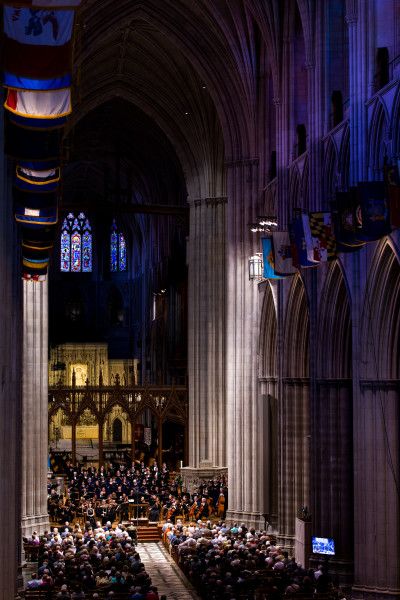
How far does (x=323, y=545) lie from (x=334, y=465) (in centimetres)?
278

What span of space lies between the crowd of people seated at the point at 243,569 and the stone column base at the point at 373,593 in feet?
1.39

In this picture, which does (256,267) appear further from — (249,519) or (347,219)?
(347,219)

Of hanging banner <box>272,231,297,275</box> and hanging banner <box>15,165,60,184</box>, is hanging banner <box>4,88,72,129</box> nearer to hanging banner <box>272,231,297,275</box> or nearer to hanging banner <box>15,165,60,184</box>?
hanging banner <box>15,165,60,184</box>

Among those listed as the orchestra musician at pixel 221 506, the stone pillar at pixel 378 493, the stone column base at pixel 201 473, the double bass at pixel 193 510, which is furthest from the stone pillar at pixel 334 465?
the stone column base at pixel 201 473

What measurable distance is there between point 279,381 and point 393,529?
1074 cm

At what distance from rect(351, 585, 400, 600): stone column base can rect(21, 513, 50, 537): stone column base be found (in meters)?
17.5

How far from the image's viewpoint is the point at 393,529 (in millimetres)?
26188

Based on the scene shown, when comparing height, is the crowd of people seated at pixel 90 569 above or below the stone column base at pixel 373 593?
above

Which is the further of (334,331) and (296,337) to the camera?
(296,337)

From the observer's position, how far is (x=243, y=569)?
85.5 feet

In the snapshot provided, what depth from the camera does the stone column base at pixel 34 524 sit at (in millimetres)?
40812

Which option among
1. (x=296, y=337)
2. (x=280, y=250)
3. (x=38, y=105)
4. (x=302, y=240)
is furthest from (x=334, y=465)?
(x=38, y=105)

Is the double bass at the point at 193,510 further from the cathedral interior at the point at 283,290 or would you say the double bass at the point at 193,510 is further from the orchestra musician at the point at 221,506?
the cathedral interior at the point at 283,290

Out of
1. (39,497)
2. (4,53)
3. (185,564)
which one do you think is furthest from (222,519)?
(4,53)
